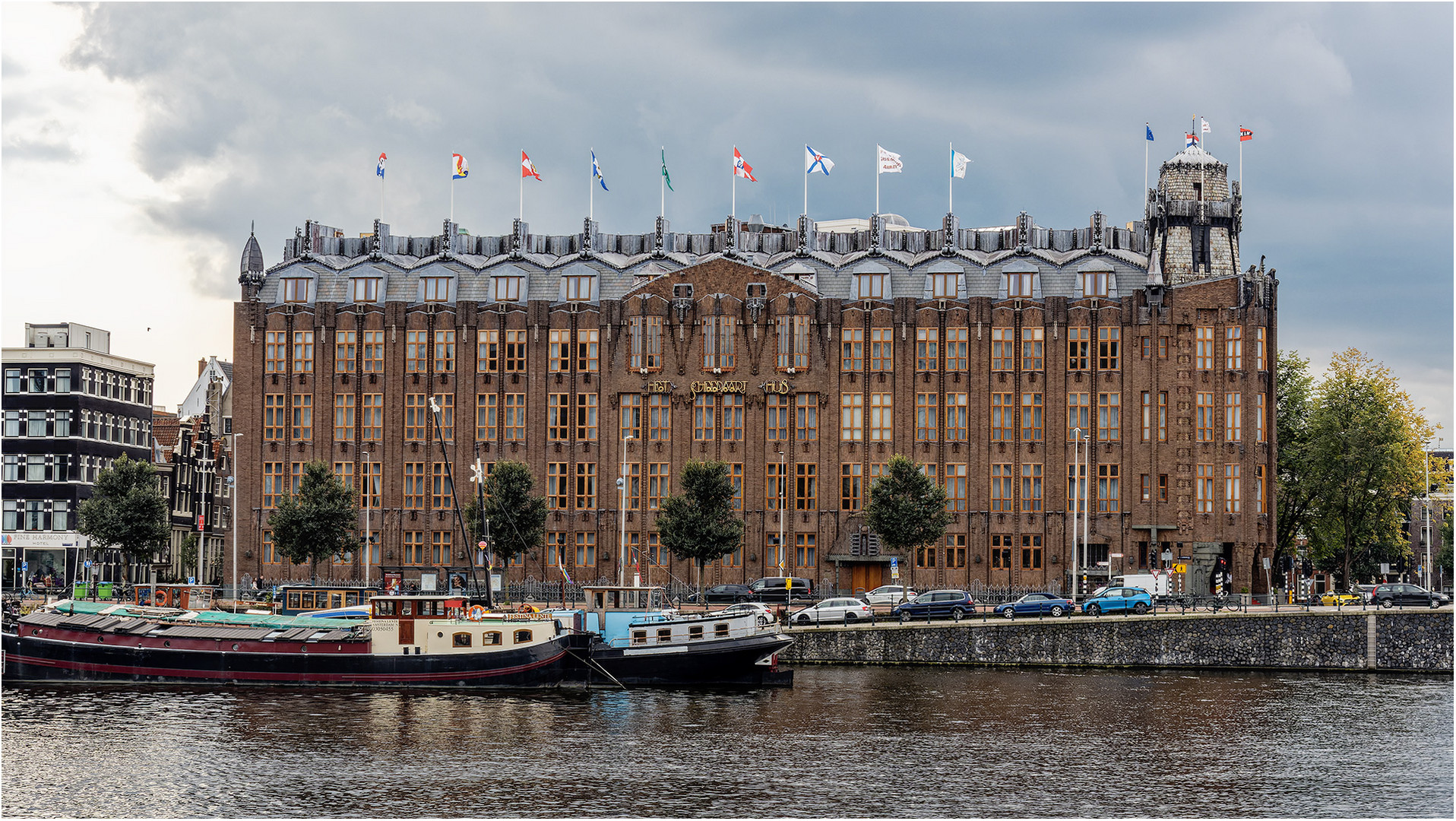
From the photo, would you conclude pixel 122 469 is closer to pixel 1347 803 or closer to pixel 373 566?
pixel 373 566

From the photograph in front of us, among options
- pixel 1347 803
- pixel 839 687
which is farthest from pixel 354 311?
pixel 1347 803

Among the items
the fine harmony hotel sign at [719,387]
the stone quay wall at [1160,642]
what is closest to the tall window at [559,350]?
the fine harmony hotel sign at [719,387]

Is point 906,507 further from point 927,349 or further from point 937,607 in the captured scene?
point 927,349

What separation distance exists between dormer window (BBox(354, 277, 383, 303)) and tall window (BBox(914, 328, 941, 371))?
42402 mm

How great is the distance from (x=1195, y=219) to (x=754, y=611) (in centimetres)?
6328

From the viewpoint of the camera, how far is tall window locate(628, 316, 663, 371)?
5344 inches

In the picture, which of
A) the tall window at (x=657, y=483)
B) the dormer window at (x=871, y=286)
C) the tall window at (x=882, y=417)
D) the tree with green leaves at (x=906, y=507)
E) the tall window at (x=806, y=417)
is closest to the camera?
the tree with green leaves at (x=906, y=507)

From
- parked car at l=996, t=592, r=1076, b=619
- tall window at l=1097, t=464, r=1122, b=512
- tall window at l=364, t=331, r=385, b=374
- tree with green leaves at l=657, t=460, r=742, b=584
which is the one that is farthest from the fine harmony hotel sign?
parked car at l=996, t=592, r=1076, b=619

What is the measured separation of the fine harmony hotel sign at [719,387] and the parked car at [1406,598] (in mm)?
45199

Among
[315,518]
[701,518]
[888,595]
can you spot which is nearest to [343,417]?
[315,518]

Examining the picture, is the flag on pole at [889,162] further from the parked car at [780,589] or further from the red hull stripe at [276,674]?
the red hull stripe at [276,674]

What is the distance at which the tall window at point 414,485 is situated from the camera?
137375 millimetres

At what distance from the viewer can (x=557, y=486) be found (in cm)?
13662

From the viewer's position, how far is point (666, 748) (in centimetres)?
6706
